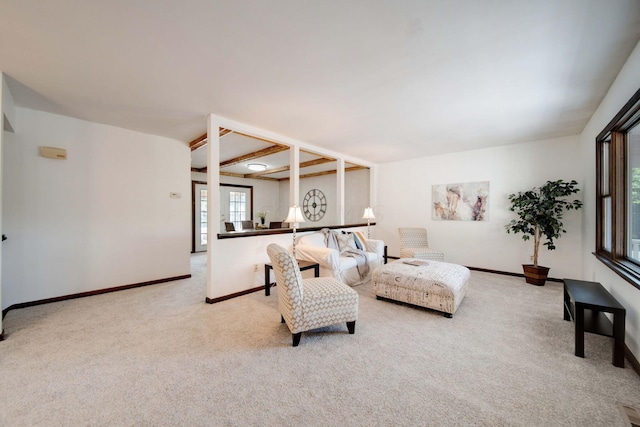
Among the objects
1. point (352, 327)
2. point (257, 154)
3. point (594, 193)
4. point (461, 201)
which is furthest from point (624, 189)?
point (257, 154)

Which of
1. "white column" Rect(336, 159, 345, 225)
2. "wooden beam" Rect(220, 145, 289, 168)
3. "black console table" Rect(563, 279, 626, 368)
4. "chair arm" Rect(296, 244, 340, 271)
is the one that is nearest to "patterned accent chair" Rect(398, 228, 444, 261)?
"white column" Rect(336, 159, 345, 225)

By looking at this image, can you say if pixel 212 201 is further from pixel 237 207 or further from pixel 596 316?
pixel 237 207

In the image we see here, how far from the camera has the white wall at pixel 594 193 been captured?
2.01 metres

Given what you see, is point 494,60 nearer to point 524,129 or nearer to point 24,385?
point 524,129

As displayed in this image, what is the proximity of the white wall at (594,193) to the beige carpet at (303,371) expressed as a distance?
1.46ft

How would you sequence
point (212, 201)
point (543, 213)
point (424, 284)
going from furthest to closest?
point (543, 213)
point (212, 201)
point (424, 284)

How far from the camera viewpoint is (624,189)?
2.51 meters

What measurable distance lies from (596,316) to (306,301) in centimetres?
276

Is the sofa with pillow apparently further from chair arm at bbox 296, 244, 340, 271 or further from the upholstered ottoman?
the upholstered ottoman

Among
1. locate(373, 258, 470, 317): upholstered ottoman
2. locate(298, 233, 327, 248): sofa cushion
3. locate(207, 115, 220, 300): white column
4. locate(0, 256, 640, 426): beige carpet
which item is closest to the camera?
locate(0, 256, 640, 426): beige carpet

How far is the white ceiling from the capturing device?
166 cm

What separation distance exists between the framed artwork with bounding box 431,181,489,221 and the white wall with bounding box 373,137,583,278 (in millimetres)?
95

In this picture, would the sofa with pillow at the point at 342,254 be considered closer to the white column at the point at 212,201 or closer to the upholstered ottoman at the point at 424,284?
the upholstered ottoman at the point at 424,284

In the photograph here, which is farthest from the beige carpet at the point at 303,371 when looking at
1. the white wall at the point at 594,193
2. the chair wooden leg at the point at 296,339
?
the white wall at the point at 594,193
